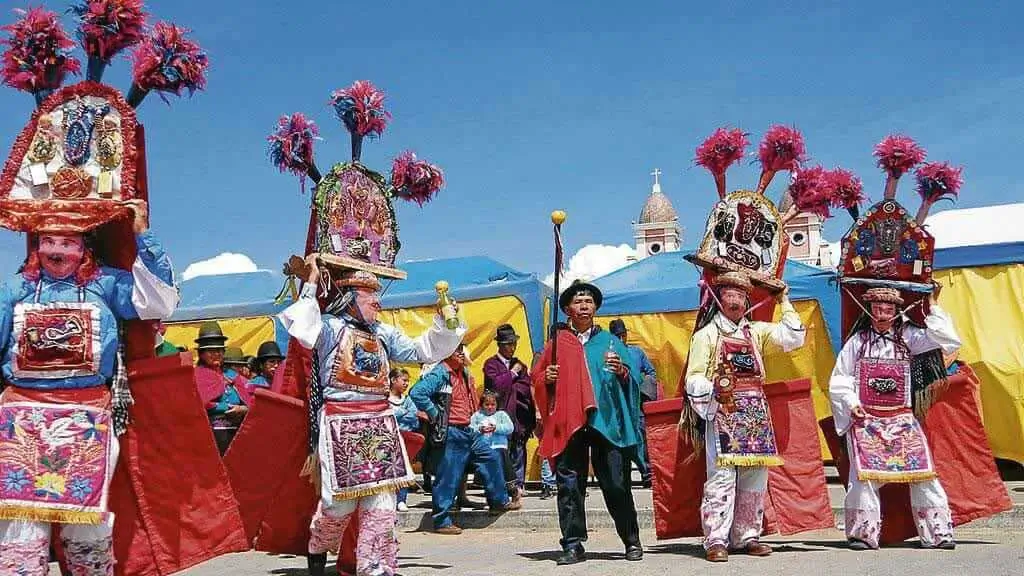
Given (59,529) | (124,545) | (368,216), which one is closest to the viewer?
(59,529)

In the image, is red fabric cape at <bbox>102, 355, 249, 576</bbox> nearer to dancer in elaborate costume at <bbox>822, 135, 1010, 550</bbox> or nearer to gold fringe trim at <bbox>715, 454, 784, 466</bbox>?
gold fringe trim at <bbox>715, 454, 784, 466</bbox>

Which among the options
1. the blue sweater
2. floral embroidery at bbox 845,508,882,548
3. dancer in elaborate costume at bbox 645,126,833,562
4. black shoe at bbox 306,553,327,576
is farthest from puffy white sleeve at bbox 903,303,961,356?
black shoe at bbox 306,553,327,576

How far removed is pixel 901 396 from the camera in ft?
23.2

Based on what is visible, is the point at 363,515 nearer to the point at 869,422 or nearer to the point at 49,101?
the point at 49,101

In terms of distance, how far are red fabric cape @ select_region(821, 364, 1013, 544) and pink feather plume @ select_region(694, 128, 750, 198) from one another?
2153 millimetres

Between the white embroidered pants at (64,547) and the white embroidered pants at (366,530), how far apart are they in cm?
118

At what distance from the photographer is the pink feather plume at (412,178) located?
253 inches

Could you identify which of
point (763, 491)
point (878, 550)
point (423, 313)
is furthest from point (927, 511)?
point (423, 313)

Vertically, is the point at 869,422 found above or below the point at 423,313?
below

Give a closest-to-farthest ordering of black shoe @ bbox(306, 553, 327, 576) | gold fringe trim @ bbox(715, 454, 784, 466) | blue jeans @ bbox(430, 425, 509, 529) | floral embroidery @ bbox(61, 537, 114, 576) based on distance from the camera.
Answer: floral embroidery @ bbox(61, 537, 114, 576) < black shoe @ bbox(306, 553, 327, 576) < gold fringe trim @ bbox(715, 454, 784, 466) < blue jeans @ bbox(430, 425, 509, 529)

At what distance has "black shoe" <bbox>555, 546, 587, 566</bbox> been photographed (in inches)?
259

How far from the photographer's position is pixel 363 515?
569 centimetres

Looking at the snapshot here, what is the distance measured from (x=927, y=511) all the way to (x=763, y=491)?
48.9 inches

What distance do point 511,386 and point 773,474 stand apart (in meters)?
3.48
